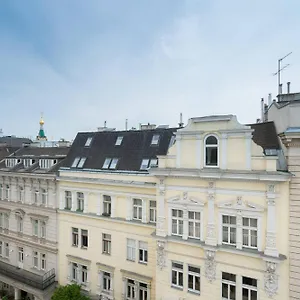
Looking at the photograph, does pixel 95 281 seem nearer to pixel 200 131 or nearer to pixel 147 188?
pixel 147 188

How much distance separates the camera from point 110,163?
24859mm

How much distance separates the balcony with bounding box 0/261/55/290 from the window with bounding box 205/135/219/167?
18069 mm

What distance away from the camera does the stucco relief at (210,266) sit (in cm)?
1698

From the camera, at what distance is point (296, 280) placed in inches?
587

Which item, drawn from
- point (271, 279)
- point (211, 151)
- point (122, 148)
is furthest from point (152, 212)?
point (271, 279)

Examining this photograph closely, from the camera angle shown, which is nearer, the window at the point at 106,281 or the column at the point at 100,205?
the window at the point at 106,281

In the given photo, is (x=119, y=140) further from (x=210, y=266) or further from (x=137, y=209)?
(x=210, y=266)

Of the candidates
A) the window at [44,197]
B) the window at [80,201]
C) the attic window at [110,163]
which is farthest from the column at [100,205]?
the window at [44,197]

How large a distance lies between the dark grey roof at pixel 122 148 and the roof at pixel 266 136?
689cm

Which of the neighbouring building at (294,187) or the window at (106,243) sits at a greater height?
the neighbouring building at (294,187)

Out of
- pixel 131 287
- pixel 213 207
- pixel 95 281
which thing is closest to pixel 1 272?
pixel 95 281

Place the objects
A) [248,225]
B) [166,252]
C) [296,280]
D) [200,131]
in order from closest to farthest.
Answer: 1. [296,280]
2. [248,225]
3. [200,131]
4. [166,252]

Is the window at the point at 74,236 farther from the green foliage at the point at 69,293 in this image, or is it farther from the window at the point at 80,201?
the green foliage at the point at 69,293

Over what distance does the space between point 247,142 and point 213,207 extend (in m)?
4.02
